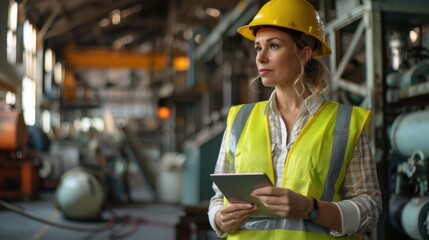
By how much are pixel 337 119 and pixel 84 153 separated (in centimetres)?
1392

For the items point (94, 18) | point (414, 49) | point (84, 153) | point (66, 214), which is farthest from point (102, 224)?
point (94, 18)

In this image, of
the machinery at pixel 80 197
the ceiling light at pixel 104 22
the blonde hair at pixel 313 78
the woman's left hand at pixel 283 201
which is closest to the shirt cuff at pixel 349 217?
the woman's left hand at pixel 283 201

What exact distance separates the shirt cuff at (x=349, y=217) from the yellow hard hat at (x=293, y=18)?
0.68 meters

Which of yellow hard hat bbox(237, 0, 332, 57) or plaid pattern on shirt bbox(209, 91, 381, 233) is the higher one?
yellow hard hat bbox(237, 0, 332, 57)

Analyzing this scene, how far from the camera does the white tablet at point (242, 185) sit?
169 centimetres

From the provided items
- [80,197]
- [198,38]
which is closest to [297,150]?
[80,197]

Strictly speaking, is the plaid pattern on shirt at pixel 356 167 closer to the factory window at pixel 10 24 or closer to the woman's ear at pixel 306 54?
the woman's ear at pixel 306 54

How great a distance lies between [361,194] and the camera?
186 centimetres

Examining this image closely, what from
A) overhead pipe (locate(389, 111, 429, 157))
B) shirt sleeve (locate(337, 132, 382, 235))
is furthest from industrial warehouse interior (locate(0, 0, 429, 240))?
shirt sleeve (locate(337, 132, 382, 235))

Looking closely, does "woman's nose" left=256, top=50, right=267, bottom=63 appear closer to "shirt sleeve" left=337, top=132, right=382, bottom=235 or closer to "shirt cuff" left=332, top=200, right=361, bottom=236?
"shirt sleeve" left=337, top=132, right=382, bottom=235

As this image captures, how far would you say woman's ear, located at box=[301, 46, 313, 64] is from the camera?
2.04 meters

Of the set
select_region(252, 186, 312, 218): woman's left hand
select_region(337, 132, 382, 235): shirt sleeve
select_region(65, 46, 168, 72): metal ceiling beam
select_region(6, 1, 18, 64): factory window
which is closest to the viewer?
select_region(252, 186, 312, 218): woman's left hand

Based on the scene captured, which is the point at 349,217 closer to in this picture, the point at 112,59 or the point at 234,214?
the point at 234,214

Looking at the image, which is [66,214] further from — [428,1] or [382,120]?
[428,1]
